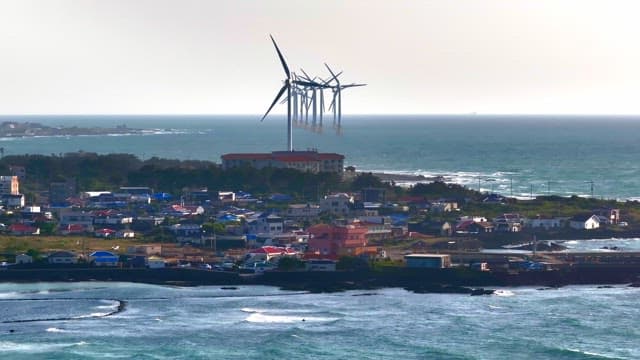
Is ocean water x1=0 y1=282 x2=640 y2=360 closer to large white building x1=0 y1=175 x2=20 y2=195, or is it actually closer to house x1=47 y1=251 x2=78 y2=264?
house x1=47 y1=251 x2=78 y2=264

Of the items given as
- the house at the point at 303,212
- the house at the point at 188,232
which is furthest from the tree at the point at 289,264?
the house at the point at 303,212

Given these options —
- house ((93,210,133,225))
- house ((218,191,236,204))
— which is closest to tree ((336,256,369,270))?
house ((93,210,133,225))

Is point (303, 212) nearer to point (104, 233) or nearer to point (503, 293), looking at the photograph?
point (104, 233)

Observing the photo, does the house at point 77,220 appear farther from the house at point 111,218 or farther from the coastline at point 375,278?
the coastline at point 375,278

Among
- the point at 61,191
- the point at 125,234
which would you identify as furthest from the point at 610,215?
the point at 61,191

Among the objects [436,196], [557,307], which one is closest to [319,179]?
[436,196]

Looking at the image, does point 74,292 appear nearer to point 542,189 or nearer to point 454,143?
point 542,189
